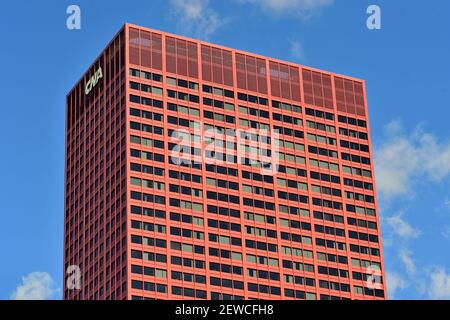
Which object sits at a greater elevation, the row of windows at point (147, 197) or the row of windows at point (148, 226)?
the row of windows at point (147, 197)

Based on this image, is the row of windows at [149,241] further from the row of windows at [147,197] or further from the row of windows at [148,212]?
the row of windows at [147,197]

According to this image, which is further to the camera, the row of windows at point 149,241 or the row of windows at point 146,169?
the row of windows at point 146,169

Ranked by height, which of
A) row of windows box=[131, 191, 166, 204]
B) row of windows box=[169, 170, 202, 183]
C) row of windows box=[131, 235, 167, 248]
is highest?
row of windows box=[169, 170, 202, 183]

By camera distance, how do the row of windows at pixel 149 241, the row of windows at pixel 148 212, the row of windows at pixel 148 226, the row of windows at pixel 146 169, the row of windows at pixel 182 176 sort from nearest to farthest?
the row of windows at pixel 149 241 → the row of windows at pixel 148 226 → the row of windows at pixel 148 212 → the row of windows at pixel 146 169 → the row of windows at pixel 182 176

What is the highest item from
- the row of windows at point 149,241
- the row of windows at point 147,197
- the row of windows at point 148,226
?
the row of windows at point 147,197

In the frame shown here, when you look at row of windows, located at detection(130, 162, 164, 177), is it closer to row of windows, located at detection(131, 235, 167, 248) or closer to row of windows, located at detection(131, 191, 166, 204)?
row of windows, located at detection(131, 191, 166, 204)

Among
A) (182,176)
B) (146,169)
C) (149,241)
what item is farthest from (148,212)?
(182,176)

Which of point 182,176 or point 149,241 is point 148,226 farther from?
point 182,176

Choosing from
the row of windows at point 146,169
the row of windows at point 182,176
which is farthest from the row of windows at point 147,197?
the row of windows at point 182,176

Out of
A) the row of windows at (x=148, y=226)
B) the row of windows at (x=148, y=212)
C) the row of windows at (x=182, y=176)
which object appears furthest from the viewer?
the row of windows at (x=182, y=176)

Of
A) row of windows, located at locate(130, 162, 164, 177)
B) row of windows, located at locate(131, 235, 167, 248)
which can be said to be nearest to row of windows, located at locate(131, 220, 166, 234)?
row of windows, located at locate(131, 235, 167, 248)
